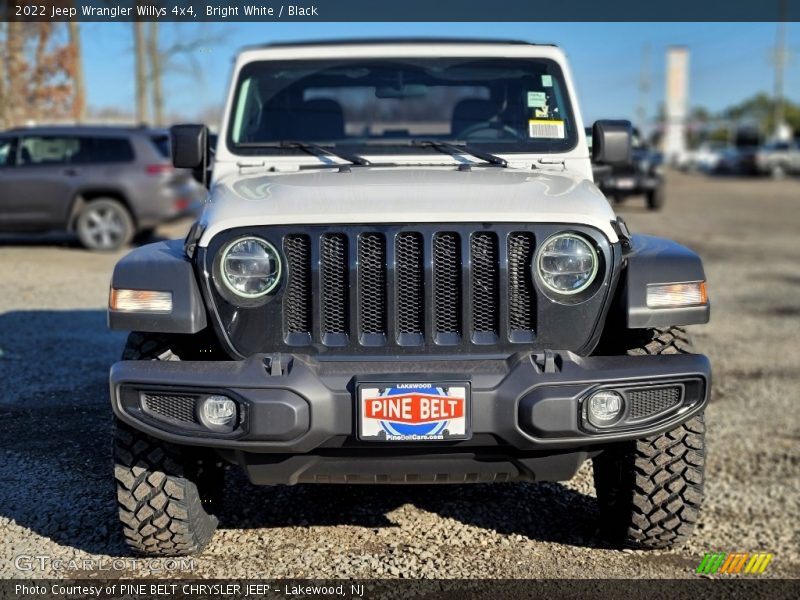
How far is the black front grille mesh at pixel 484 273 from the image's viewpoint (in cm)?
335

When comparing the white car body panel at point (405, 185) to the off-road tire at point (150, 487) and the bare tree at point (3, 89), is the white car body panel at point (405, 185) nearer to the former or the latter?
the off-road tire at point (150, 487)

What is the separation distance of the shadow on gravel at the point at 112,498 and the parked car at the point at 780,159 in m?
42.7

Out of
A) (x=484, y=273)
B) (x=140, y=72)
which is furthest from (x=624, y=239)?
(x=140, y=72)

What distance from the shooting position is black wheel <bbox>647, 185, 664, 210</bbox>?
22062 millimetres

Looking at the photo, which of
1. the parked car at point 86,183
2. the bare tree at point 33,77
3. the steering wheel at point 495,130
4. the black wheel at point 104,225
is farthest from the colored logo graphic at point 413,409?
the bare tree at point 33,77

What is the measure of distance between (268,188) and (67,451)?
6.04ft

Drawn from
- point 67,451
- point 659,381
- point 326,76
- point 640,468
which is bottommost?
point 67,451

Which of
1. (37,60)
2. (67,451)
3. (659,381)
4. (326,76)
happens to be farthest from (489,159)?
(37,60)

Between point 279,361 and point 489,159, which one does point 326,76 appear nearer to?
point 489,159

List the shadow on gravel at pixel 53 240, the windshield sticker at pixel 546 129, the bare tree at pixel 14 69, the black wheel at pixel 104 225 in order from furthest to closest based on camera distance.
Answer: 1. the bare tree at pixel 14 69
2. the shadow on gravel at pixel 53 240
3. the black wheel at pixel 104 225
4. the windshield sticker at pixel 546 129

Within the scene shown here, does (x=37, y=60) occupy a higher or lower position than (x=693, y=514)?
higher

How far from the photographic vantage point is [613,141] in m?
4.50

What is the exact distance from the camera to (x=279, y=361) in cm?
321

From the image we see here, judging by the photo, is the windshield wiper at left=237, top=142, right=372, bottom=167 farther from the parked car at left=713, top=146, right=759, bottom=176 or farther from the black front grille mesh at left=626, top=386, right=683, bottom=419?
the parked car at left=713, top=146, right=759, bottom=176
